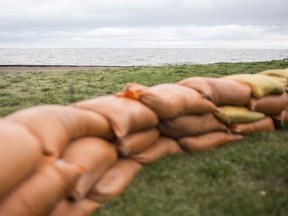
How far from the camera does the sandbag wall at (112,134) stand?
2588 mm

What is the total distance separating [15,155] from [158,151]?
2.23 metres

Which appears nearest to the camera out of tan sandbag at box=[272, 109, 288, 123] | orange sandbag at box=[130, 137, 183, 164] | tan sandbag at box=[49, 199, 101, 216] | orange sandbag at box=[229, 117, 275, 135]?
tan sandbag at box=[49, 199, 101, 216]

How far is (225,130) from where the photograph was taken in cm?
523

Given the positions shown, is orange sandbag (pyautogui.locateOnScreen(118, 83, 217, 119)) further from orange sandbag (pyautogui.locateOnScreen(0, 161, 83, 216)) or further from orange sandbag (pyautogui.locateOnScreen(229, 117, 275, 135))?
orange sandbag (pyautogui.locateOnScreen(0, 161, 83, 216))

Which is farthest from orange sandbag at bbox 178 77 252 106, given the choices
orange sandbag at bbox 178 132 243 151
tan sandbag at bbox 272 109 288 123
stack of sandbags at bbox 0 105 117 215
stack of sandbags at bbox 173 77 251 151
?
stack of sandbags at bbox 0 105 117 215

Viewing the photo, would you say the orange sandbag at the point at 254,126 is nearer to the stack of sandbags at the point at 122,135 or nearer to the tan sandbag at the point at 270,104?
the tan sandbag at the point at 270,104

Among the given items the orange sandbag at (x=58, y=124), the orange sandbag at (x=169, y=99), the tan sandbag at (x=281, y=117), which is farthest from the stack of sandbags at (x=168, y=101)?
the tan sandbag at (x=281, y=117)

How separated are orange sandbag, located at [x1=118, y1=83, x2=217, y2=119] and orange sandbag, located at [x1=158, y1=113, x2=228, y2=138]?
92mm

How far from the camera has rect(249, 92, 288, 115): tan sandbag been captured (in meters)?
5.58

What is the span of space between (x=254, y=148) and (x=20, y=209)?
332 cm

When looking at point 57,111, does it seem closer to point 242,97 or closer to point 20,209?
point 20,209

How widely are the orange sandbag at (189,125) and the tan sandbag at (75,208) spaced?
1537mm

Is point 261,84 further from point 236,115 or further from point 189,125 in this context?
point 189,125

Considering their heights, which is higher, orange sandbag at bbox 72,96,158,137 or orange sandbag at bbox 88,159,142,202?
orange sandbag at bbox 72,96,158,137
